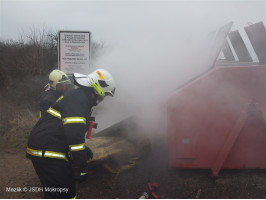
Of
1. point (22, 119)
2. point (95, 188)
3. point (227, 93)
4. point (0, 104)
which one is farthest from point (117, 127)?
point (0, 104)

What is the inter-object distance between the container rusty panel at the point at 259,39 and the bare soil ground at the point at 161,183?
6.05 feet

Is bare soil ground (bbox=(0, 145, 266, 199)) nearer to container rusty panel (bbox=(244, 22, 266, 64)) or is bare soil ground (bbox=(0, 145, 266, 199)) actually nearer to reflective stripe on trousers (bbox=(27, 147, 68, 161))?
reflective stripe on trousers (bbox=(27, 147, 68, 161))

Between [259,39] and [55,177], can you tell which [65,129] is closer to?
[55,177]

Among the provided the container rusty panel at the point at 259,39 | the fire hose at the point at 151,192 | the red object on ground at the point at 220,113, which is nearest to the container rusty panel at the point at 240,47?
the container rusty panel at the point at 259,39

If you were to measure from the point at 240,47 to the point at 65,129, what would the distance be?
414 cm

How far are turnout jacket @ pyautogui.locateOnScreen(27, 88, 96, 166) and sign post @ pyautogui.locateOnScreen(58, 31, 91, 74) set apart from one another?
8.28 ft

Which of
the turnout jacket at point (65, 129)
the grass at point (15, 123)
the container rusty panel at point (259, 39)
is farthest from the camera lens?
the grass at point (15, 123)

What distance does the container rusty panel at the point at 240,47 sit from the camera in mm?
5043

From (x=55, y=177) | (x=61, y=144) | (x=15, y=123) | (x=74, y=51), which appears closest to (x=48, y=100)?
(x=61, y=144)

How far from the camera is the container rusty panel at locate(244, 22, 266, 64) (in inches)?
163

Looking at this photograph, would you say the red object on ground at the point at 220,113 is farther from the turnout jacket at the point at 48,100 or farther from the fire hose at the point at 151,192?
the turnout jacket at the point at 48,100

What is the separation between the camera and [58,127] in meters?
2.62

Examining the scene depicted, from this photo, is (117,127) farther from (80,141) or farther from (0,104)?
(0,104)

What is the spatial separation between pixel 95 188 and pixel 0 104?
230 inches
